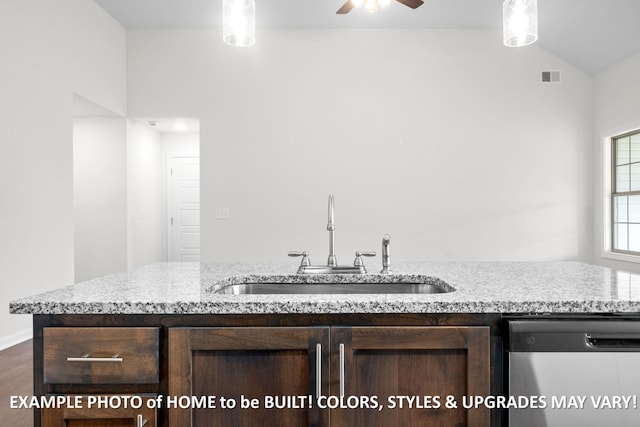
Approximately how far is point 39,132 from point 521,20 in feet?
12.6

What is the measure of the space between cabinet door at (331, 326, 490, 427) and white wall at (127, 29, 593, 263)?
13.8 feet

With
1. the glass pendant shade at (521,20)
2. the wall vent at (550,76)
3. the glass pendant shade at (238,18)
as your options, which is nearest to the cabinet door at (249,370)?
the glass pendant shade at (238,18)

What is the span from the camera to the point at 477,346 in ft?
3.79

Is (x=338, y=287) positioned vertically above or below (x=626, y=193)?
below

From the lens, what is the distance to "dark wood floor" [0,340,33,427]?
2.29 meters

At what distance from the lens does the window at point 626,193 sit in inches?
192

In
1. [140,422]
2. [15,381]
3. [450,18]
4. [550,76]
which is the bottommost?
[15,381]

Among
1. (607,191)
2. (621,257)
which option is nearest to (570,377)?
(621,257)

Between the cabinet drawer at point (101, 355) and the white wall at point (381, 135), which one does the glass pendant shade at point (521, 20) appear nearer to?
the cabinet drawer at point (101, 355)

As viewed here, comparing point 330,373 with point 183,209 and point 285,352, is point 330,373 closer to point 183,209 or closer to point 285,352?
point 285,352

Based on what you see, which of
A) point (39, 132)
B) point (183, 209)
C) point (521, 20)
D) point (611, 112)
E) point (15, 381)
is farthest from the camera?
point (183, 209)

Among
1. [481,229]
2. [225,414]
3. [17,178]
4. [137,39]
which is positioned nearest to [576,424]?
[225,414]

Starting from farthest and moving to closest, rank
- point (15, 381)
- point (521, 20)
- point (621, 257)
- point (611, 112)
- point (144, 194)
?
point (144, 194), point (611, 112), point (621, 257), point (15, 381), point (521, 20)

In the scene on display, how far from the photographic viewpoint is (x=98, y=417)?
44.8 inches
